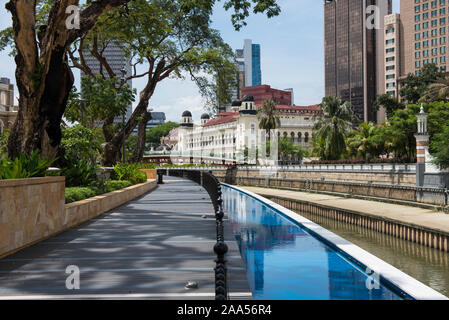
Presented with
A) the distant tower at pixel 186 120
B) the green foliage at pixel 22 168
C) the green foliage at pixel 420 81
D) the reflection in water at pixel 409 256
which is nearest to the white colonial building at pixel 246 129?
the distant tower at pixel 186 120

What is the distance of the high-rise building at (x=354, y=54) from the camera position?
162500mm

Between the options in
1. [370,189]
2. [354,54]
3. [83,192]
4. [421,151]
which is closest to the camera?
[83,192]

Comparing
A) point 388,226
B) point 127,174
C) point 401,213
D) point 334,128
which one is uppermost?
point 334,128

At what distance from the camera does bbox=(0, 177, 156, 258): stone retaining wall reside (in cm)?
777

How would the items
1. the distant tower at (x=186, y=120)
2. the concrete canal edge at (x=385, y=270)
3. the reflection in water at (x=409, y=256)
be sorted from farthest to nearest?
the distant tower at (x=186, y=120)
the reflection in water at (x=409, y=256)
the concrete canal edge at (x=385, y=270)

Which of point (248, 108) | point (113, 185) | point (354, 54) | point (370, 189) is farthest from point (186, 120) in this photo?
point (113, 185)

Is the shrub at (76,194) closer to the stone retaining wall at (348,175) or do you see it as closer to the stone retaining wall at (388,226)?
the stone retaining wall at (388,226)

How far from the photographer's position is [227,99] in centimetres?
3438

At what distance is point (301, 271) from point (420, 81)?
82915mm

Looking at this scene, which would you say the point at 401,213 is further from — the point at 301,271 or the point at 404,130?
the point at 404,130

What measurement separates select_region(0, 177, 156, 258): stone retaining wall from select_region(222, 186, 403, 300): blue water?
166 inches

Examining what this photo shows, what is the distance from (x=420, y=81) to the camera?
8338 centimetres

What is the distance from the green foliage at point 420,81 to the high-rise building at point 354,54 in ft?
226
